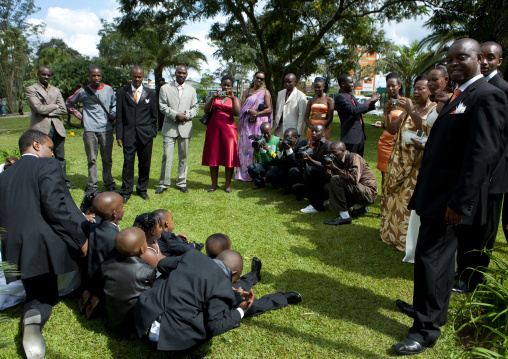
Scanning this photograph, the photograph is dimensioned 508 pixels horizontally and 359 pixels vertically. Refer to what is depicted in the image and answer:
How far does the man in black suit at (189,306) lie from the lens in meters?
2.48

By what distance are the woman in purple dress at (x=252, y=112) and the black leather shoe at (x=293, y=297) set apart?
4.28m

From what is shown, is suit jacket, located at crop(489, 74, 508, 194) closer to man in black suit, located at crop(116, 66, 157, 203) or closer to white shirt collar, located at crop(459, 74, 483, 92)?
white shirt collar, located at crop(459, 74, 483, 92)

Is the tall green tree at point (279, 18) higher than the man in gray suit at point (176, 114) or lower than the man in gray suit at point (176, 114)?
higher

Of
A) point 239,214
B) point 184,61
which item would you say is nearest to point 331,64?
point 184,61

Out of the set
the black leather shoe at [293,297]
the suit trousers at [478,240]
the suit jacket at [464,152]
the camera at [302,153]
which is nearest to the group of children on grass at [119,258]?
the black leather shoe at [293,297]

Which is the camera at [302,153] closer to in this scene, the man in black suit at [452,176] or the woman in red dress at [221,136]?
the woman in red dress at [221,136]

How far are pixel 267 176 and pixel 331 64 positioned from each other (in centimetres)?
1523

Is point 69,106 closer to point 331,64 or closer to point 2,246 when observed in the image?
point 2,246

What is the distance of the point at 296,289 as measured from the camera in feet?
11.9

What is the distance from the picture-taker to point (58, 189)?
2.98 metres

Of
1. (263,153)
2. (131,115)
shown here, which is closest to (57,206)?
(131,115)

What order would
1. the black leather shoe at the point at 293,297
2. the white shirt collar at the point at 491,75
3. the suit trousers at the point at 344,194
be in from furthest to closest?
the suit trousers at the point at 344,194
the white shirt collar at the point at 491,75
the black leather shoe at the point at 293,297

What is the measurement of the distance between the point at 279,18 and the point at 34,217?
1509cm

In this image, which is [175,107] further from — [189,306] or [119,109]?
[189,306]
